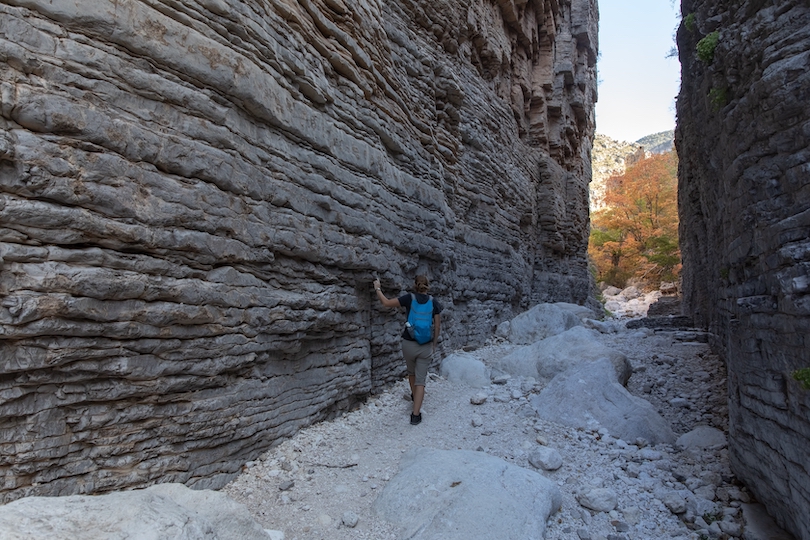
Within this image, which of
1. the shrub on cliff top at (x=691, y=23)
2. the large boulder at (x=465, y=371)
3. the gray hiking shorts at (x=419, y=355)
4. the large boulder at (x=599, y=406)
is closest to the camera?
the large boulder at (x=599, y=406)

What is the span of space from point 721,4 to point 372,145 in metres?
4.02

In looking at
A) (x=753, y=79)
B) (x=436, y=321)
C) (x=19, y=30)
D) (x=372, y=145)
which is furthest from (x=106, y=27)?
(x=753, y=79)

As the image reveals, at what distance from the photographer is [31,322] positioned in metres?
2.50

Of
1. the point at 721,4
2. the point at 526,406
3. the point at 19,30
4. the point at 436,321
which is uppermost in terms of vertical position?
the point at 721,4

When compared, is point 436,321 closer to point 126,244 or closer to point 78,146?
point 126,244

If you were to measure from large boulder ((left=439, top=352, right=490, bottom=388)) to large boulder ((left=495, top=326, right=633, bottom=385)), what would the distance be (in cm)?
49

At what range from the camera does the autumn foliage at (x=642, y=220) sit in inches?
1053

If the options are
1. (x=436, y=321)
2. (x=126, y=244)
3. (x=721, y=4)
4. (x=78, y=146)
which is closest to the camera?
(x=78, y=146)

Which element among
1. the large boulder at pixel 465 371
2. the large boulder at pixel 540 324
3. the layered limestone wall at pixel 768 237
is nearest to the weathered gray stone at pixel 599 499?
the layered limestone wall at pixel 768 237

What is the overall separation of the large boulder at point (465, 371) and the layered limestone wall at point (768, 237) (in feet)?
10.5

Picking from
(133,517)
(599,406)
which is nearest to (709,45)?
(599,406)

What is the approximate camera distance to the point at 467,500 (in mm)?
3287

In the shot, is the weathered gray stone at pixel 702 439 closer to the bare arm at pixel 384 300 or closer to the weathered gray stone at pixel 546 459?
the weathered gray stone at pixel 546 459

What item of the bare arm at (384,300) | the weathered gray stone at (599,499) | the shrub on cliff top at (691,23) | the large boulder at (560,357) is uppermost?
the shrub on cliff top at (691,23)
